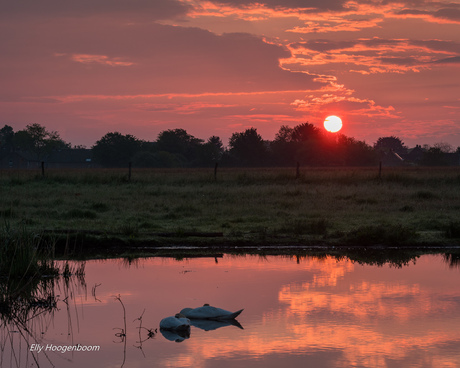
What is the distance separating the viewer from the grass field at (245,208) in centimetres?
1955

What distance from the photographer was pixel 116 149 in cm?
12638

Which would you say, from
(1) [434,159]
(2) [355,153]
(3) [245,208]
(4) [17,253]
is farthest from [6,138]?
(4) [17,253]

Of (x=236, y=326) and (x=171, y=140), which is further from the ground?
(x=171, y=140)

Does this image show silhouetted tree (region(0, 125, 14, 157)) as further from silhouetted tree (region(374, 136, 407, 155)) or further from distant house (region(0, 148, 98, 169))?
silhouetted tree (region(374, 136, 407, 155))

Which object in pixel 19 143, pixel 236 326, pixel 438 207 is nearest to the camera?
pixel 236 326

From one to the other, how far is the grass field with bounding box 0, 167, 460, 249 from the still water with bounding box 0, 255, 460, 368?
3340 mm

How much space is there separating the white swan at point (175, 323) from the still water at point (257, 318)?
0.19 m

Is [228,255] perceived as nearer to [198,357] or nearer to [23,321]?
[23,321]

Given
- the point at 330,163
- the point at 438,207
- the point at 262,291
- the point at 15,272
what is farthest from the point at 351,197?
the point at 330,163

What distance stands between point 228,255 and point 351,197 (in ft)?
45.7

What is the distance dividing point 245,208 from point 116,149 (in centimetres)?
10304

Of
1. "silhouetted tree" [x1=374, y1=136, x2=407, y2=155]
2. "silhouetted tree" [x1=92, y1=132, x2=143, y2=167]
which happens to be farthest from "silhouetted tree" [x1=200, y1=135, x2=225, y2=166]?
"silhouetted tree" [x1=374, y1=136, x2=407, y2=155]

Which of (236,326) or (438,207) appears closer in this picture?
(236,326)

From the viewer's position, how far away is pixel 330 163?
327 feet
